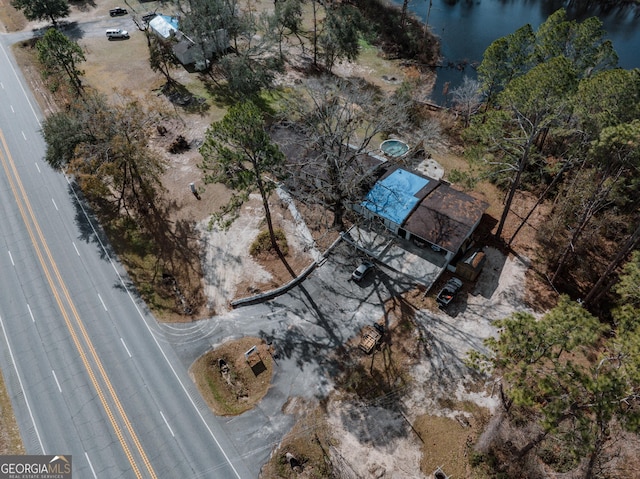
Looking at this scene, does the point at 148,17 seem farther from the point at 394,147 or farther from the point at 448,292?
the point at 448,292

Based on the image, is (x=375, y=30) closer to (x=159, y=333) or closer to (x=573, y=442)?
(x=159, y=333)

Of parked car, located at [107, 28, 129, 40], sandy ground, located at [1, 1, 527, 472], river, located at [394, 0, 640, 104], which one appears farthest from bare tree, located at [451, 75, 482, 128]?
parked car, located at [107, 28, 129, 40]

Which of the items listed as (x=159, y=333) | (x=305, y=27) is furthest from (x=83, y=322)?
(x=305, y=27)

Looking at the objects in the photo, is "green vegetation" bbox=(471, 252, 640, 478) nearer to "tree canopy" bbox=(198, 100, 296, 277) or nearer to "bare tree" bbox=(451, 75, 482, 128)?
"tree canopy" bbox=(198, 100, 296, 277)

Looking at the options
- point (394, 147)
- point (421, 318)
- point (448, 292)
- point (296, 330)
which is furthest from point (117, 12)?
point (421, 318)

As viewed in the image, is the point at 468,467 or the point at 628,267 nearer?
the point at 628,267

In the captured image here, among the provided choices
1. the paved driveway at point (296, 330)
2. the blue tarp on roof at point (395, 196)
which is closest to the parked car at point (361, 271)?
the paved driveway at point (296, 330)

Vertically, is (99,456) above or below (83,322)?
below
